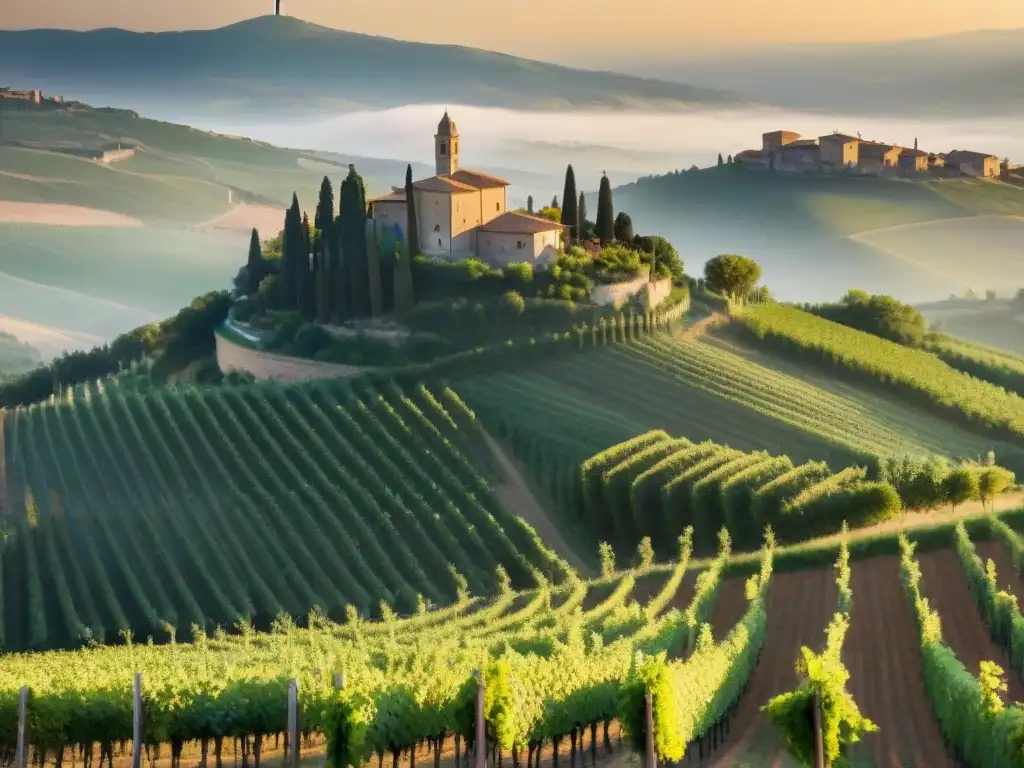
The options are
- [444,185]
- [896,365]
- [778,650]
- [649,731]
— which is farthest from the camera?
[896,365]

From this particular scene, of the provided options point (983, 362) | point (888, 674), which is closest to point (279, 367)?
point (888, 674)

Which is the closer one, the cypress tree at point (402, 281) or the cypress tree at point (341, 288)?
the cypress tree at point (402, 281)

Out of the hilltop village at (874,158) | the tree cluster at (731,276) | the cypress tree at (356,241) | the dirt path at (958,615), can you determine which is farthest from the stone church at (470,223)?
the hilltop village at (874,158)

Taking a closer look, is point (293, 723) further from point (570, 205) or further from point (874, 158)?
point (874, 158)

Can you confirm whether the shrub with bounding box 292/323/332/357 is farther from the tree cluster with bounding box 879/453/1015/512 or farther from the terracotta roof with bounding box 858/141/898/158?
the terracotta roof with bounding box 858/141/898/158

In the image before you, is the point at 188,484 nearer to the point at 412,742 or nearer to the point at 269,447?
the point at 269,447

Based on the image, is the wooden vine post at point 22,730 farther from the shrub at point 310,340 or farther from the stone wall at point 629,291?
the stone wall at point 629,291

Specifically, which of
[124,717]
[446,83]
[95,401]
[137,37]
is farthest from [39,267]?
[124,717]
